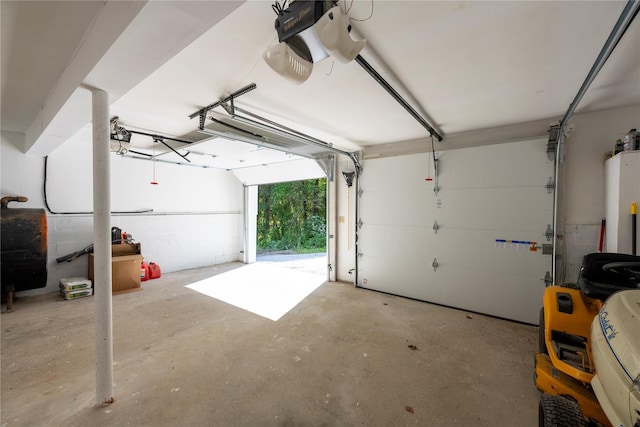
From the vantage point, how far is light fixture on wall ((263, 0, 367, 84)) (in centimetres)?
108

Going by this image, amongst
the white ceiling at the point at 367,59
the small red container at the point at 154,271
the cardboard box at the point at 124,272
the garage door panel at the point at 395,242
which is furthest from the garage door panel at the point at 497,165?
the small red container at the point at 154,271

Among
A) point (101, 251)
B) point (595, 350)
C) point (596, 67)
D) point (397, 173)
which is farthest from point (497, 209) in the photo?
point (101, 251)

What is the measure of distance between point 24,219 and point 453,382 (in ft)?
17.7

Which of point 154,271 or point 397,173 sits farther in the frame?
point 154,271

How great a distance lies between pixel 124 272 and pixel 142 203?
5.11 ft

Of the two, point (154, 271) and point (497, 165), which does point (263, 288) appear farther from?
point (497, 165)

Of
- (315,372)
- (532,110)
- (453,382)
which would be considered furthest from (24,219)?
(532,110)

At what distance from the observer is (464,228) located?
11.2ft

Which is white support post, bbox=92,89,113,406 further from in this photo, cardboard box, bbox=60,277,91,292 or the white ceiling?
cardboard box, bbox=60,277,91,292

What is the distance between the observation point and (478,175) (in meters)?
3.29

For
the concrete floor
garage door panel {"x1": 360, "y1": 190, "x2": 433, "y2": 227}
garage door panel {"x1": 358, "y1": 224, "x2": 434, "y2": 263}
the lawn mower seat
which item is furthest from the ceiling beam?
garage door panel {"x1": 358, "y1": 224, "x2": 434, "y2": 263}

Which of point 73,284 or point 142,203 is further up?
point 142,203

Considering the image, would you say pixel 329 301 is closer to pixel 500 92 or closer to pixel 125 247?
pixel 500 92

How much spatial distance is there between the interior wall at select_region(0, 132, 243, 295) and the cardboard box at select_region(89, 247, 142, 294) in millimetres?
628
